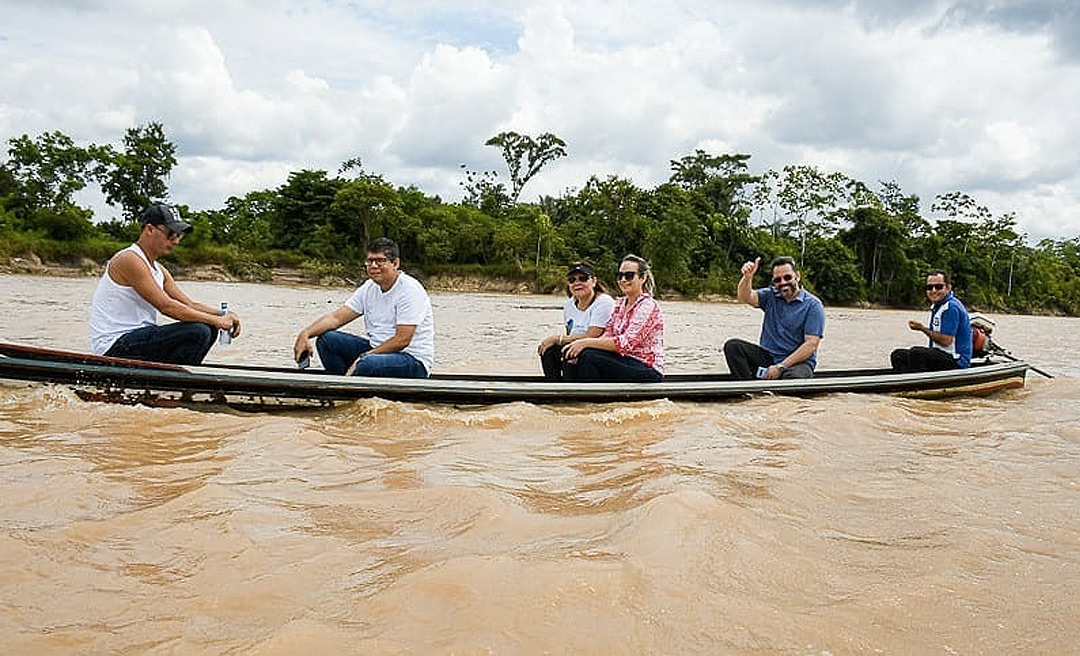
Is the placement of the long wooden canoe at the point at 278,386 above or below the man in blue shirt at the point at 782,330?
below

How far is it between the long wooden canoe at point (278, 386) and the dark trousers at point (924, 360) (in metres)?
1.89

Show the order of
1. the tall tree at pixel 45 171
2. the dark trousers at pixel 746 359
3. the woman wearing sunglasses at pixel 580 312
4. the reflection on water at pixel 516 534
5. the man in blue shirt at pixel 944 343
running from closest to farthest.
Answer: the reflection on water at pixel 516 534, the woman wearing sunglasses at pixel 580 312, the dark trousers at pixel 746 359, the man in blue shirt at pixel 944 343, the tall tree at pixel 45 171

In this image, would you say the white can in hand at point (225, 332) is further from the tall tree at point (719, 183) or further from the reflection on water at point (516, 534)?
the tall tree at point (719, 183)

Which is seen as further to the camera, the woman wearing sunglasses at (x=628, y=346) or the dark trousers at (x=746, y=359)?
the dark trousers at (x=746, y=359)

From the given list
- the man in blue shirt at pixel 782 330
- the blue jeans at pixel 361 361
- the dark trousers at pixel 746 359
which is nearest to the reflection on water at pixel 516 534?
the blue jeans at pixel 361 361

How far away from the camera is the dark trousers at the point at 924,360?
294 inches

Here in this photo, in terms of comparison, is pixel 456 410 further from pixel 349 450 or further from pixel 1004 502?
pixel 1004 502

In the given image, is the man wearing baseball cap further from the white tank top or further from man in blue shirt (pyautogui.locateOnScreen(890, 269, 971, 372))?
man in blue shirt (pyautogui.locateOnScreen(890, 269, 971, 372))

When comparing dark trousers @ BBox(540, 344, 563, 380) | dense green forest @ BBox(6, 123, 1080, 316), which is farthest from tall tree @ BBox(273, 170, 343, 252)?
dark trousers @ BBox(540, 344, 563, 380)

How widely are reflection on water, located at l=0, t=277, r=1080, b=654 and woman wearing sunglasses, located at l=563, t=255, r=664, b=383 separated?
908mm

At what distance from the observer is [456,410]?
17.3 feet

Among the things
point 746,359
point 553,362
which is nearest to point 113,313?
point 553,362

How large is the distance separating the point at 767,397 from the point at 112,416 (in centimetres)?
461

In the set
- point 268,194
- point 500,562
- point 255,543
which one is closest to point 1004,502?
point 500,562
